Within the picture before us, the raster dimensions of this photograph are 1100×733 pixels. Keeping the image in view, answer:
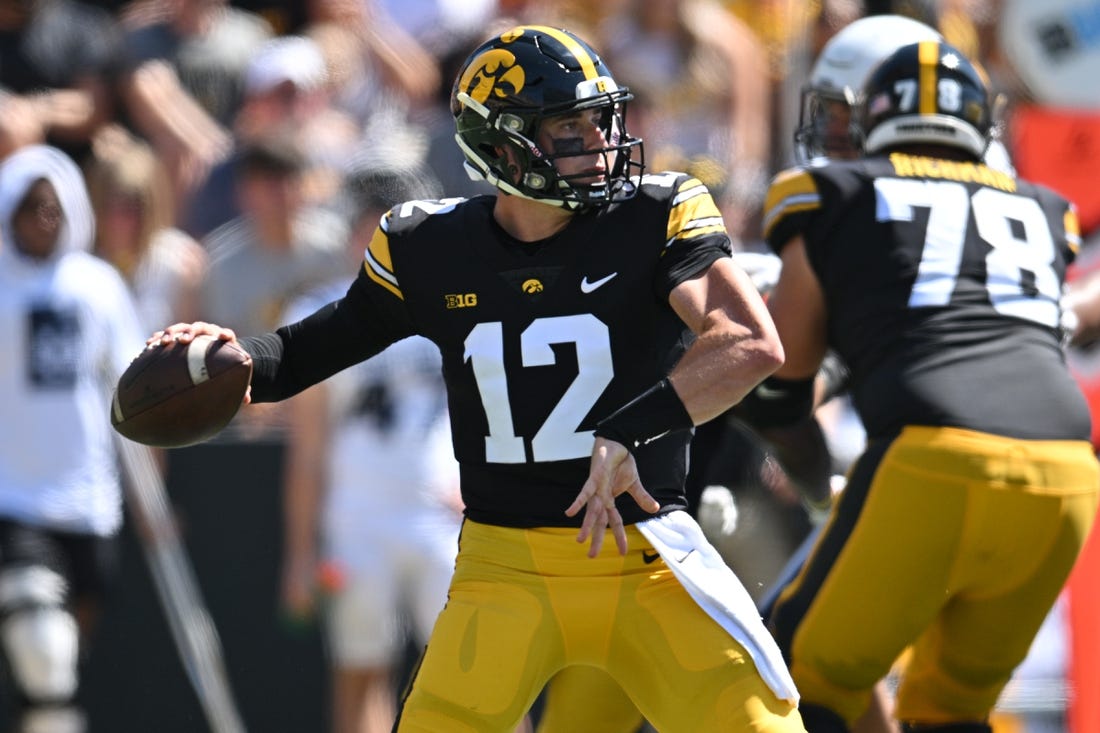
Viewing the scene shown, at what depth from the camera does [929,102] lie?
472cm

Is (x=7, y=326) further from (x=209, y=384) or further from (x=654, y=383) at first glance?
(x=654, y=383)

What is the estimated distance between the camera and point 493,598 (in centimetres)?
373

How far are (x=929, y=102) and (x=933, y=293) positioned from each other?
57cm

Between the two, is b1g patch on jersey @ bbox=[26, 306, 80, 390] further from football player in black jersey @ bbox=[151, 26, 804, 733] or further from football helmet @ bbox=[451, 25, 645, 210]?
football helmet @ bbox=[451, 25, 645, 210]

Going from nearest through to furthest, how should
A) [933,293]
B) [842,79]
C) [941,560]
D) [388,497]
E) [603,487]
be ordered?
[603,487]
[941,560]
[933,293]
[842,79]
[388,497]

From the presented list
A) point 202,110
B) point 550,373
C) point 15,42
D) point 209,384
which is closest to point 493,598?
point 550,373

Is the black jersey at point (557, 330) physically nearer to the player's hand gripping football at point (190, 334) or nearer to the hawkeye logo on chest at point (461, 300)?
the hawkeye logo on chest at point (461, 300)

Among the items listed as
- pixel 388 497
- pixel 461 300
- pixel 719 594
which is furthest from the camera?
pixel 388 497

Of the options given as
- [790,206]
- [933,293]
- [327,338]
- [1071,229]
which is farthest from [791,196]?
[327,338]

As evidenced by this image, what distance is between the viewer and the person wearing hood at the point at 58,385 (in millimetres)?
7160

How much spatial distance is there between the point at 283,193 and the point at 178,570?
168 centimetres

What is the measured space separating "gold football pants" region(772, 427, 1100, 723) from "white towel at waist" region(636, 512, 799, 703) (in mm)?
810

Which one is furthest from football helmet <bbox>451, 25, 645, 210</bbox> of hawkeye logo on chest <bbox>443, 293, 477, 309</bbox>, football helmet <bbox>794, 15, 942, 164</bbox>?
football helmet <bbox>794, 15, 942, 164</bbox>

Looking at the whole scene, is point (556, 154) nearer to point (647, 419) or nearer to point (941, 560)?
point (647, 419)
